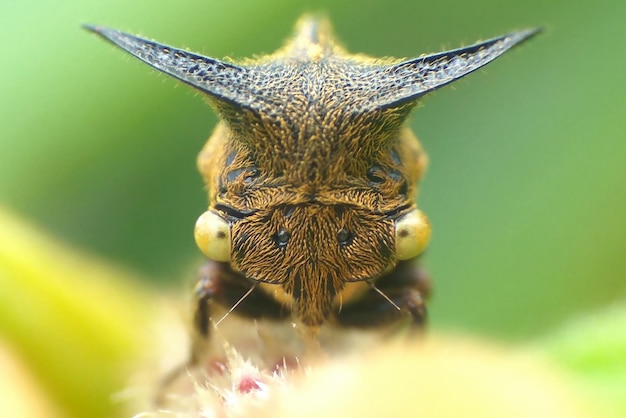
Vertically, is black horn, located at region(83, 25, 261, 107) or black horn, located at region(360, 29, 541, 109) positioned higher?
black horn, located at region(360, 29, 541, 109)

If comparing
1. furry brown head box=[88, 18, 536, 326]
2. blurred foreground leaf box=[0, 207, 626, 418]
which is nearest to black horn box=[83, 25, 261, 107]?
furry brown head box=[88, 18, 536, 326]

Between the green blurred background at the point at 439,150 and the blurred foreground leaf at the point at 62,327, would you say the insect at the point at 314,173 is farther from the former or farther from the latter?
the green blurred background at the point at 439,150

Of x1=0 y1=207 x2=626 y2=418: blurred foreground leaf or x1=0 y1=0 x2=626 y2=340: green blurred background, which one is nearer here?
x1=0 y1=207 x2=626 y2=418: blurred foreground leaf

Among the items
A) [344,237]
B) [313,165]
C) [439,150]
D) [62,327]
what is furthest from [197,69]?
[439,150]

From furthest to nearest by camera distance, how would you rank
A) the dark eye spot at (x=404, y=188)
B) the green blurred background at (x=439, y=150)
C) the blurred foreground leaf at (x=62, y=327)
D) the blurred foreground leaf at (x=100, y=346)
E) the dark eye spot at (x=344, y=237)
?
the green blurred background at (x=439, y=150), the blurred foreground leaf at (x=62, y=327), the dark eye spot at (x=404, y=188), the dark eye spot at (x=344, y=237), the blurred foreground leaf at (x=100, y=346)

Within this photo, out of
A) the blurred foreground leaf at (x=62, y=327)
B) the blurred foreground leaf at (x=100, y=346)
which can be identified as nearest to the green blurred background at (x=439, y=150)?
the blurred foreground leaf at (x=100, y=346)

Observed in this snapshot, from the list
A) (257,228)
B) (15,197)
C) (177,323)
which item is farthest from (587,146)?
(15,197)

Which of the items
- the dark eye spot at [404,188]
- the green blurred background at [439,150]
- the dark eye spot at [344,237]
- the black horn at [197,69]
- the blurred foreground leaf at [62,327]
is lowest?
the blurred foreground leaf at [62,327]

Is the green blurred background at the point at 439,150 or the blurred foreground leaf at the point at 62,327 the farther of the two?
the green blurred background at the point at 439,150

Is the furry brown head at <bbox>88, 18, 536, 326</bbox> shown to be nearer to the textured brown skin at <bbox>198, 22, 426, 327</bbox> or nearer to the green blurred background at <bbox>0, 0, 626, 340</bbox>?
the textured brown skin at <bbox>198, 22, 426, 327</bbox>
